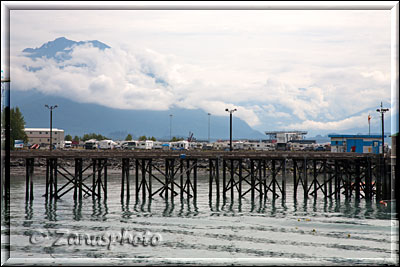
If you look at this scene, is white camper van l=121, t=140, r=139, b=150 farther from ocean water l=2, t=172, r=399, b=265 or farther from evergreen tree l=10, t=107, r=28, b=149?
ocean water l=2, t=172, r=399, b=265

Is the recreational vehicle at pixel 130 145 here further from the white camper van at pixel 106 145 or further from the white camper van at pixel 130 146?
the white camper van at pixel 106 145

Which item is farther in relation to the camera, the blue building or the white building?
the white building

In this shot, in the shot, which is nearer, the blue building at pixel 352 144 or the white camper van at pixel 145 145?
the blue building at pixel 352 144

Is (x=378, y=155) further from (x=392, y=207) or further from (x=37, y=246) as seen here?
(x=37, y=246)

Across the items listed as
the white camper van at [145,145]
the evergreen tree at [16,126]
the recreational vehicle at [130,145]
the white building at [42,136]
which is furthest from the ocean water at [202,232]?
the white building at [42,136]

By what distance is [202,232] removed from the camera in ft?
118

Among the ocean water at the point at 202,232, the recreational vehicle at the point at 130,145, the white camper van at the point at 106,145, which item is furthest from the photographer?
the recreational vehicle at the point at 130,145

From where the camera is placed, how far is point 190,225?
38.6 meters

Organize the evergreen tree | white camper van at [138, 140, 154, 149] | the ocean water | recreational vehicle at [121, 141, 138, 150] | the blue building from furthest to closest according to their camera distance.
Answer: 1. white camper van at [138, 140, 154, 149]
2. the evergreen tree
3. recreational vehicle at [121, 141, 138, 150]
4. the blue building
5. the ocean water

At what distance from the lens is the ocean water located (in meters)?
28.9

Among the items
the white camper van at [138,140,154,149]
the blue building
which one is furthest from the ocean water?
the white camper van at [138,140,154,149]

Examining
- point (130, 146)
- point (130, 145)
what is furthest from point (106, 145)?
point (130, 145)

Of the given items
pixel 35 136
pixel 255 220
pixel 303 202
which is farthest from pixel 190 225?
pixel 35 136

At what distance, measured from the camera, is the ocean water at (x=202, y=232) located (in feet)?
94.7
